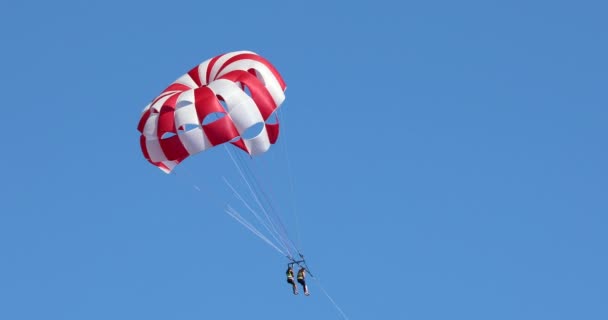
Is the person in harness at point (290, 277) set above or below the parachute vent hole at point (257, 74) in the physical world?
below

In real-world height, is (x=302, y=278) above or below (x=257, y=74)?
below

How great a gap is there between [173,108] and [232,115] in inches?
55.4

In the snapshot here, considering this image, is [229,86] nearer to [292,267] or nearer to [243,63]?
[243,63]

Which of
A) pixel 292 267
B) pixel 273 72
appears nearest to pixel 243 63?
pixel 273 72

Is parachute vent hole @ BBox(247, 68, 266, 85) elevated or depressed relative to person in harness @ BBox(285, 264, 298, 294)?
elevated

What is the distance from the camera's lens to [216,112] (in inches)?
1854

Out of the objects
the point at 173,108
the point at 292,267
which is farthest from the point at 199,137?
the point at 292,267

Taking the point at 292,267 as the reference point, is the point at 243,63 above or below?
above

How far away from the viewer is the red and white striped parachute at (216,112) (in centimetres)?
4725

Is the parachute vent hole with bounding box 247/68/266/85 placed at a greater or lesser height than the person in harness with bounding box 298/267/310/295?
greater

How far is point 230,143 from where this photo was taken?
160 ft

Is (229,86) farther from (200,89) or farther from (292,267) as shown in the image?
(292,267)

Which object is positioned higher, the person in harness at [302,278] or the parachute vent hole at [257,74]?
the parachute vent hole at [257,74]

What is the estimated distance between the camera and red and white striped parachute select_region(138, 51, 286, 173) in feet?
155
